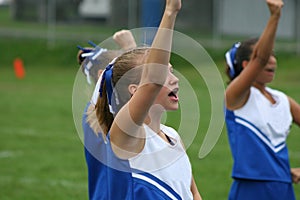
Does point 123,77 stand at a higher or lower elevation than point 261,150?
higher

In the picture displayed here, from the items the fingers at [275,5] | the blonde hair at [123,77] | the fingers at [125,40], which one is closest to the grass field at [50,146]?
the fingers at [125,40]

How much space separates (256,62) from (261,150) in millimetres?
570

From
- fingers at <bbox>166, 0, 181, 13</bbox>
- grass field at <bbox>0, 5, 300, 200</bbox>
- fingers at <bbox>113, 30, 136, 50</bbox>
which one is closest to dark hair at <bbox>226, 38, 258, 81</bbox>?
fingers at <bbox>113, 30, 136, 50</bbox>

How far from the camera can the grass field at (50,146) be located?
26.2 feet

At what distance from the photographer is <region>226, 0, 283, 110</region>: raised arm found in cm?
440

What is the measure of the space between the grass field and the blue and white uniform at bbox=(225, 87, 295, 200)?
287 centimetres

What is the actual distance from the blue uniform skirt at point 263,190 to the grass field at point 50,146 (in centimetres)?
282

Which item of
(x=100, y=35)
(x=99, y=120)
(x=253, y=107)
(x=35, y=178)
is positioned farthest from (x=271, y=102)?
(x=100, y=35)

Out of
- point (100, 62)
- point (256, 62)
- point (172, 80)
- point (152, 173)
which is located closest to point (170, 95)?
point (172, 80)

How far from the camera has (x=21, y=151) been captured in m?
10.1

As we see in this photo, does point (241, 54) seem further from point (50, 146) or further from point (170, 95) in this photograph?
point (50, 146)

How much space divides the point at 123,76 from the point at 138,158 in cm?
35

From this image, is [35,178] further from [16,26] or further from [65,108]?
[16,26]

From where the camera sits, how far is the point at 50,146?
10.6m
